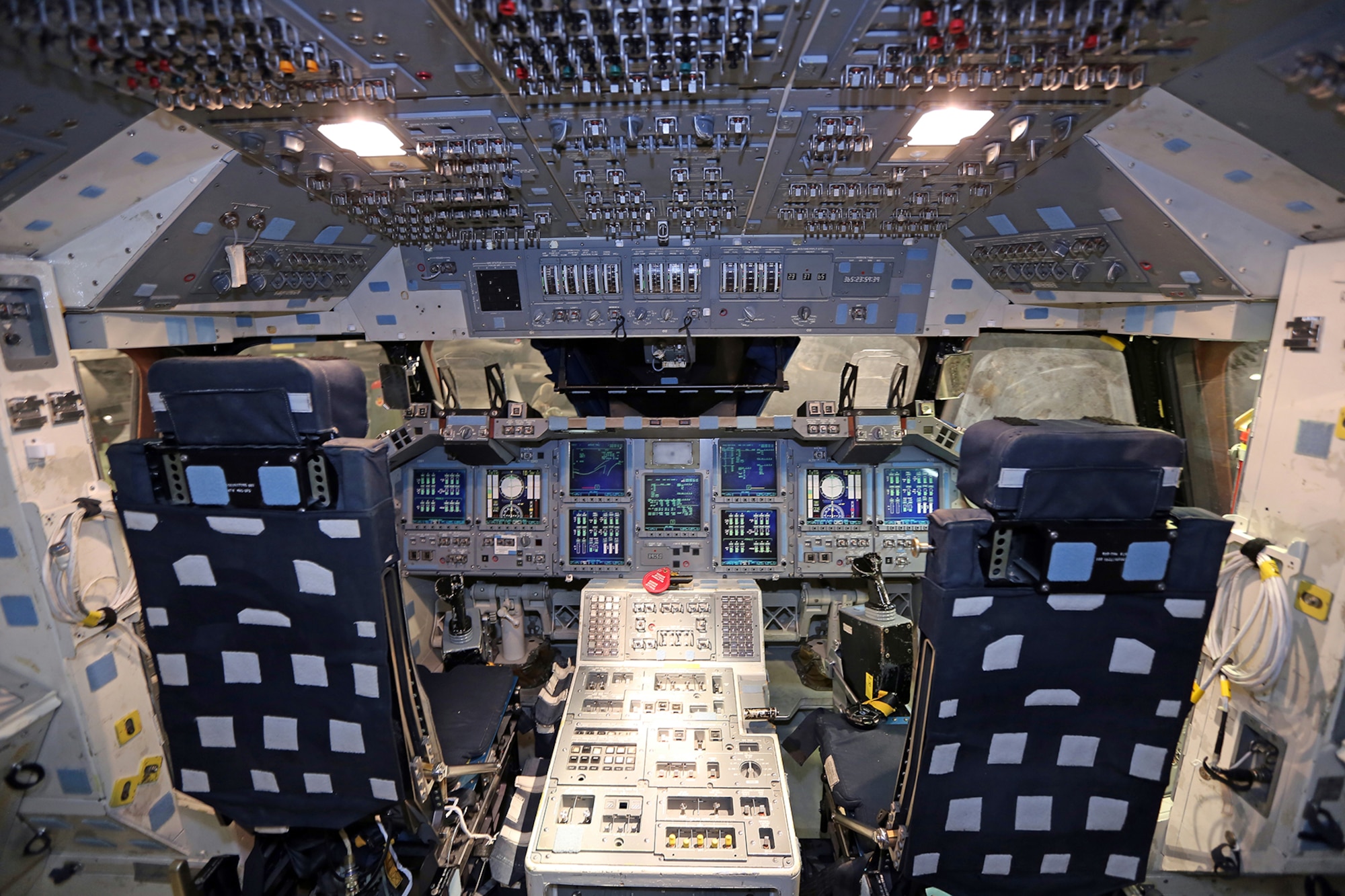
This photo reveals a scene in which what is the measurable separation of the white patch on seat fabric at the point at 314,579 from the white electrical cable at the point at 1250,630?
2.95m

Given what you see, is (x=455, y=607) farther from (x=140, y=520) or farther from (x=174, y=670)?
(x=140, y=520)

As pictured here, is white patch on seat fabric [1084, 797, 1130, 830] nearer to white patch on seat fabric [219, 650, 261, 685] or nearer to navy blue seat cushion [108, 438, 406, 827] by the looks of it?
navy blue seat cushion [108, 438, 406, 827]

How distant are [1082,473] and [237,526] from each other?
2653mm

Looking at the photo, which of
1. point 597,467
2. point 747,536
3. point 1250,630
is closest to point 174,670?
point 597,467

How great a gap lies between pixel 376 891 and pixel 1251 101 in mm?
3899

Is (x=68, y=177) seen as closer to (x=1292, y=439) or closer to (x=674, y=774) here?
(x=674, y=774)

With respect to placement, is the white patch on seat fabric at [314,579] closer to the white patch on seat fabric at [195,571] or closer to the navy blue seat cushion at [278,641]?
the navy blue seat cushion at [278,641]

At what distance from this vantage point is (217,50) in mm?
1477

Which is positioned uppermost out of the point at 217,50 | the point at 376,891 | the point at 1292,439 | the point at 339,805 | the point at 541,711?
the point at 217,50

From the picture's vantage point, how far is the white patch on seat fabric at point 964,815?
6.23 feet

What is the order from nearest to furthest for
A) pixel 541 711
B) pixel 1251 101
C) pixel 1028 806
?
pixel 1251 101, pixel 1028 806, pixel 541 711

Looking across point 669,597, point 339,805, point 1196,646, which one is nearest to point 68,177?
point 339,805

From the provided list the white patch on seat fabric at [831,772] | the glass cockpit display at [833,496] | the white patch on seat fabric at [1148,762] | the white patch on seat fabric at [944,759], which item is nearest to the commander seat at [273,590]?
the white patch on seat fabric at [831,772]

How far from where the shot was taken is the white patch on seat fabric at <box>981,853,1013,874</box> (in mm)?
1953
